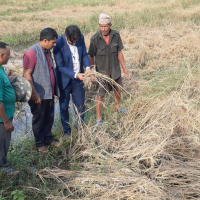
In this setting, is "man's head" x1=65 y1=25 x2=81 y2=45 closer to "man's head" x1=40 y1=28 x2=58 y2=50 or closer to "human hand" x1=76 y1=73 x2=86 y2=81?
"man's head" x1=40 y1=28 x2=58 y2=50

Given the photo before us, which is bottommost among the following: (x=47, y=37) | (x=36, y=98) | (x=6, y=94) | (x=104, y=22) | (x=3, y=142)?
(x=3, y=142)

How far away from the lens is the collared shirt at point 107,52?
11.8 feet

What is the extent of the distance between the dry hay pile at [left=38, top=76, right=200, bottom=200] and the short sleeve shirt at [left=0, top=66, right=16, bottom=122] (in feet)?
2.50

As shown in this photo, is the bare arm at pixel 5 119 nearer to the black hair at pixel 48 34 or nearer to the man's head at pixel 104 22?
the black hair at pixel 48 34

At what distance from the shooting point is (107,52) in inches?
144

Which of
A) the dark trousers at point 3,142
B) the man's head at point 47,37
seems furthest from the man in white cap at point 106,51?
the dark trousers at point 3,142

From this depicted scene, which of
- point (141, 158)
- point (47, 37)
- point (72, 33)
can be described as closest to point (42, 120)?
point (47, 37)

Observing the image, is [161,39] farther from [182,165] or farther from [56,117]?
[182,165]

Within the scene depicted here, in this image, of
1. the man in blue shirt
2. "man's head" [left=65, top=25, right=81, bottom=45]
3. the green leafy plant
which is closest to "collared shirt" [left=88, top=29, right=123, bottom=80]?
"man's head" [left=65, top=25, right=81, bottom=45]

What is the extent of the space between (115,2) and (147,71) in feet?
46.6

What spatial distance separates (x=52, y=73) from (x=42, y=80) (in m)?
0.17

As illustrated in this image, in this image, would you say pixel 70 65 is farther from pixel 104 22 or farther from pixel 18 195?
pixel 18 195

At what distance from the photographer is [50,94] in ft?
9.88

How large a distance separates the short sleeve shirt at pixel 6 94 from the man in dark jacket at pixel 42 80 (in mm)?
351
